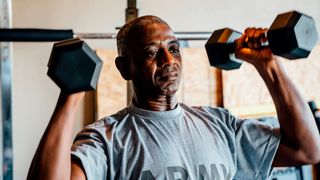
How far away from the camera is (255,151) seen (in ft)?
4.33

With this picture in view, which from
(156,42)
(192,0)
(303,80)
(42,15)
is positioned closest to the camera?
(156,42)

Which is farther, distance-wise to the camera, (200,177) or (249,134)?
(249,134)

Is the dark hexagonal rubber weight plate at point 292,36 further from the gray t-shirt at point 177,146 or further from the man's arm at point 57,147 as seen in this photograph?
the man's arm at point 57,147

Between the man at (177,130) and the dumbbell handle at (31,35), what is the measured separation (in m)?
0.72

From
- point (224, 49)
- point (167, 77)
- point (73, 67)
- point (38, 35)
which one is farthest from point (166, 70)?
point (38, 35)

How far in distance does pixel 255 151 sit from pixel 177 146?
27cm

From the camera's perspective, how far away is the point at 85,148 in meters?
1.09

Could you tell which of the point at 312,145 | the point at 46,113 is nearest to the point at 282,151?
the point at 312,145

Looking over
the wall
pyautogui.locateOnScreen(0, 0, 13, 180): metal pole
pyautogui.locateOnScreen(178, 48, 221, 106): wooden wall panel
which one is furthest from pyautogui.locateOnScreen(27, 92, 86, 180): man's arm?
pyautogui.locateOnScreen(178, 48, 221, 106): wooden wall panel

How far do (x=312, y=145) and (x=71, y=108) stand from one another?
0.74 metres

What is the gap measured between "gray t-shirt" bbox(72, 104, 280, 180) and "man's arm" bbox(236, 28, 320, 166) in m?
0.05

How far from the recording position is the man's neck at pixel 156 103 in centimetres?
128

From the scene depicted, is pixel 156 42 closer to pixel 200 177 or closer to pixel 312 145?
pixel 200 177

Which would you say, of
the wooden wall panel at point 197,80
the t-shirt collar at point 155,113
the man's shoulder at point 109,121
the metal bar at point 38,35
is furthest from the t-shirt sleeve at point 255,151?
the wooden wall panel at point 197,80
